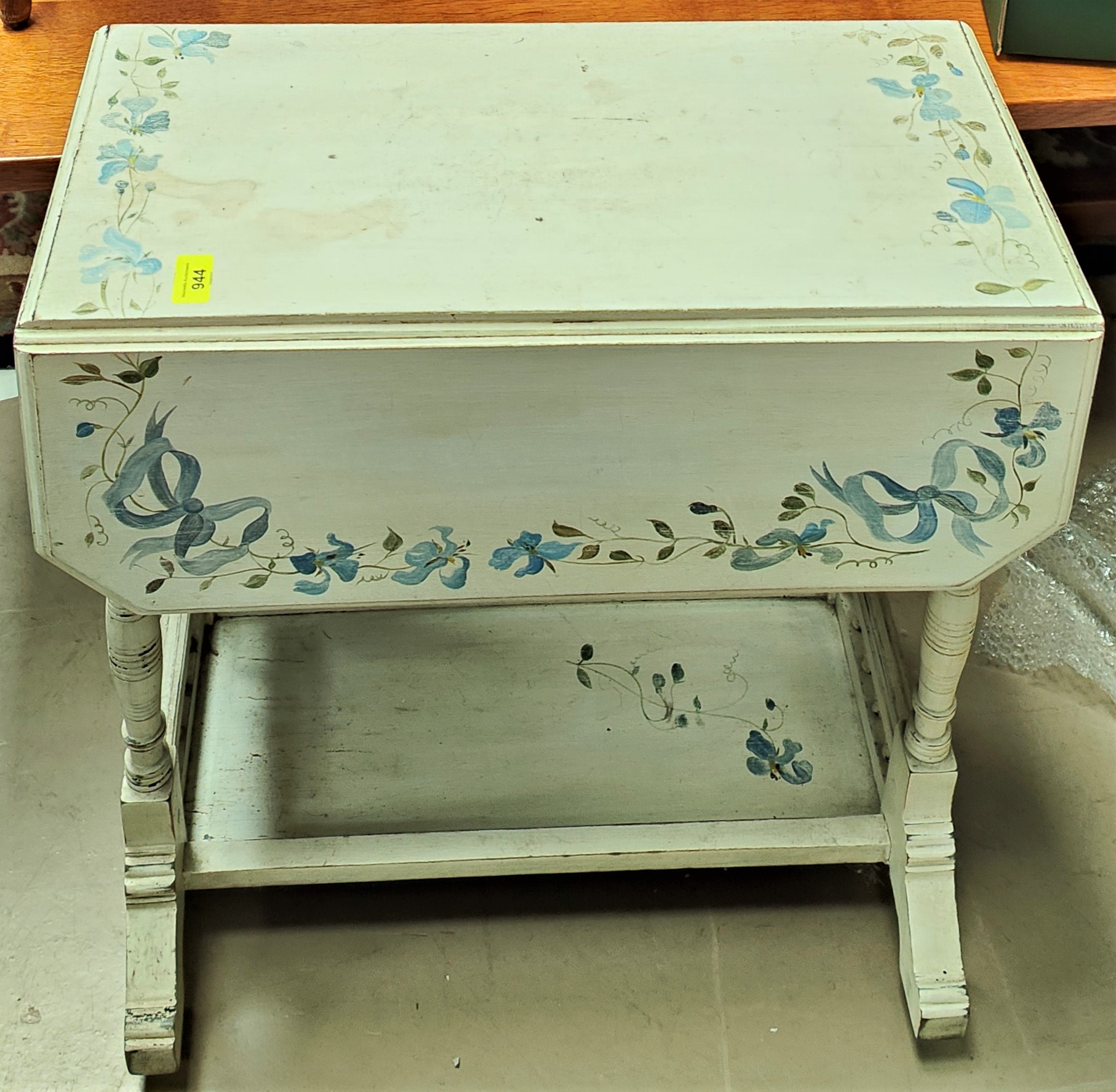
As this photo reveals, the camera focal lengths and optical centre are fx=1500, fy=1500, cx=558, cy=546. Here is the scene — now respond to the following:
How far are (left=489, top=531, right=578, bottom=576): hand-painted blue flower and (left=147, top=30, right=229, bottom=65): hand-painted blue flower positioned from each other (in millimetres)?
572

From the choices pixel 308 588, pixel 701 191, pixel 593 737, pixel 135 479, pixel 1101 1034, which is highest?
pixel 701 191

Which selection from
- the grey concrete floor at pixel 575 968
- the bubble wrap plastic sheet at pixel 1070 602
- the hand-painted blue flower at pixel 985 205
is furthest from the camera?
the bubble wrap plastic sheet at pixel 1070 602

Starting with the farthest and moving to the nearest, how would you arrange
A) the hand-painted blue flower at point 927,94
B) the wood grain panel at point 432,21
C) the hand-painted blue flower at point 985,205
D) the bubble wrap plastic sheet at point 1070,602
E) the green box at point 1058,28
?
the bubble wrap plastic sheet at point 1070,602, the green box at point 1058,28, the wood grain panel at point 432,21, the hand-painted blue flower at point 927,94, the hand-painted blue flower at point 985,205

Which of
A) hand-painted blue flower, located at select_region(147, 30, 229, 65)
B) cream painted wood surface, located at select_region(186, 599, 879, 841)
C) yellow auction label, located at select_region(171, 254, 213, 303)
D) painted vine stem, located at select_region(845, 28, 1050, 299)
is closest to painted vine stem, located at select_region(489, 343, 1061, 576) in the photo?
painted vine stem, located at select_region(845, 28, 1050, 299)

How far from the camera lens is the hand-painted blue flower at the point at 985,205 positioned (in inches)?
51.1

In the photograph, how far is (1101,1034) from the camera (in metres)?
1.57

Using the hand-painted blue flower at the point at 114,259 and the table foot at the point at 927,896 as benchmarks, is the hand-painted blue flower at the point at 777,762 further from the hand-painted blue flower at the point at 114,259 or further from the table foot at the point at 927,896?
the hand-painted blue flower at the point at 114,259

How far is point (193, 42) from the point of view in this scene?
147 centimetres

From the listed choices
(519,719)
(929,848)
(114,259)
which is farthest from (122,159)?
(929,848)

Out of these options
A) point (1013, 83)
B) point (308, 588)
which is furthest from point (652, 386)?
point (1013, 83)

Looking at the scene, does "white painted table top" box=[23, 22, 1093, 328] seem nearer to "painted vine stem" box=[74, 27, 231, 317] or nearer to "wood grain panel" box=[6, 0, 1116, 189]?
"painted vine stem" box=[74, 27, 231, 317]

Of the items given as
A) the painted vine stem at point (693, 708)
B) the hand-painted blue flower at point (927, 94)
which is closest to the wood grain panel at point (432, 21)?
the hand-painted blue flower at point (927, 94)

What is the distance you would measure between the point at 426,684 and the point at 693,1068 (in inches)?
21.6

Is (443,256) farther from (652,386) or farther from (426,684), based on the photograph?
(426,684)
